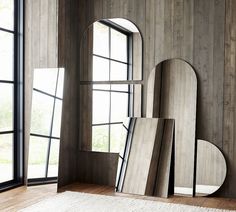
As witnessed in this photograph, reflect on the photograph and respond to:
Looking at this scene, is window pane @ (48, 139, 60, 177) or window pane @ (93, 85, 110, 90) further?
window pane @ (93, 85, 110, 90)

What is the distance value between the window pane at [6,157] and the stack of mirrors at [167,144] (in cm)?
141

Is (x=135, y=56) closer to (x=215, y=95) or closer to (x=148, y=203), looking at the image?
(x=215, y=95)

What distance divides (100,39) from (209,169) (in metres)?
2.16

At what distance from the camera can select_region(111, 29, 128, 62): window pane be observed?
480cm

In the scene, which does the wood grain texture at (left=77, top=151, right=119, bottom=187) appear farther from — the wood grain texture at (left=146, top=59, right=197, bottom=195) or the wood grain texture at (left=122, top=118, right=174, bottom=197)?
the wood grain texture at (left=146, top=59, right=197, bottom=195)

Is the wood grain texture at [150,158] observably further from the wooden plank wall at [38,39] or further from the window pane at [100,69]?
the wooden plank wall at [38,39]

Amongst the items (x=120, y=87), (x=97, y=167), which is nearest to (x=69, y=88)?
(x=120, y=87)

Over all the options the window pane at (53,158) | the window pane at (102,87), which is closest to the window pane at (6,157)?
the window pane at (53,158)

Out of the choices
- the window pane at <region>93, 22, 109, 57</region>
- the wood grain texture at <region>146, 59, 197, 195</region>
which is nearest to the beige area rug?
the wood grain texture at <region>146, 59, 197, 195</region>

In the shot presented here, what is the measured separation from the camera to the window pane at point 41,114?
4.60m

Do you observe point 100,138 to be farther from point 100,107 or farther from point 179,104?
point 179,104

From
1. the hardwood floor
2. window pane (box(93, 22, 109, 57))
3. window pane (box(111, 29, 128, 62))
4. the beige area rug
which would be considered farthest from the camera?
window pane (box(93, 22, 109, 57))

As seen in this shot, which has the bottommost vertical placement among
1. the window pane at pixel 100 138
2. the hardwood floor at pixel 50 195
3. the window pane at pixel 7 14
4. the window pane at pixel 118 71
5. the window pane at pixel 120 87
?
the hardwood floor at pixel 50 195

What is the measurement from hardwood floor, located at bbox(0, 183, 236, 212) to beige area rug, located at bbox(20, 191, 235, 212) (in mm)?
170
